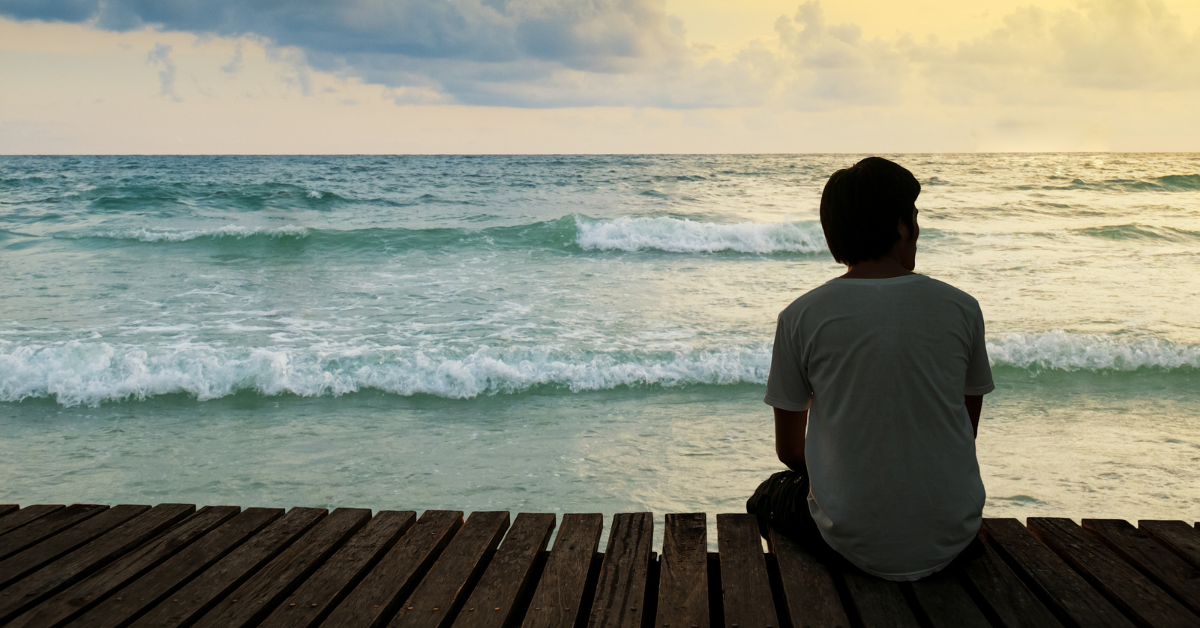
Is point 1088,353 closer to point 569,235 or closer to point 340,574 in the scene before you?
point 340,574

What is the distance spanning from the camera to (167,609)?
1987mm

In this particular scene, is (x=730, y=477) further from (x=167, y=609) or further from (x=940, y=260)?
(x=940, y=260)

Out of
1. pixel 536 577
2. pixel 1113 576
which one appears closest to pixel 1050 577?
pixel 1113 576

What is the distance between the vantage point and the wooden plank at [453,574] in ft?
6.31

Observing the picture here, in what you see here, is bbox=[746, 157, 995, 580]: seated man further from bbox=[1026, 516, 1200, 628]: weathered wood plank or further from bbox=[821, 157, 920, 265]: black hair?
bbox=[1026, 516, 1200, 628]: weathered wood plank

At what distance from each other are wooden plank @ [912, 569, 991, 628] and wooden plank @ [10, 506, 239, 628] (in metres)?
2.37

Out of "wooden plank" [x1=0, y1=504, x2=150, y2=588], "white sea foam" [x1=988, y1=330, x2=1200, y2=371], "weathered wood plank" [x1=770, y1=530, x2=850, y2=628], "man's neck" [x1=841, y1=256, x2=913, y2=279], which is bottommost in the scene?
"white sea foam" [x1=988, y1=330, x2=1200, y2=371]

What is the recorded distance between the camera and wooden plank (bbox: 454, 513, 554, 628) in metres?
1.92

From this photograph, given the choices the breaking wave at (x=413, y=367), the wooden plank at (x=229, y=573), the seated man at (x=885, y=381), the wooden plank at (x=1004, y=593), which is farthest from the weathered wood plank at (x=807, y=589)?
the breaking wave at (x=413, y=367)

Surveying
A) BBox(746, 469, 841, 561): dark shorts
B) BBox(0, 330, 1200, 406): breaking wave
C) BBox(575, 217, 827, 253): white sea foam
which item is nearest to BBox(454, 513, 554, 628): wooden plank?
BBox(746, 469, 841, 561): dark shorts

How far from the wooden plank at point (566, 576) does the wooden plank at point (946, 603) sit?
0.95 meters

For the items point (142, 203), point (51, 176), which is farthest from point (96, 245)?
point (51, 176)

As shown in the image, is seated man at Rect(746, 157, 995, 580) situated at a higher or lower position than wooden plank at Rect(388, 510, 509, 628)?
higher

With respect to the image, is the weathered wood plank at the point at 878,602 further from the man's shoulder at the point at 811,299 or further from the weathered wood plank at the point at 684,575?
the man's shoulder at the point at 811,299
